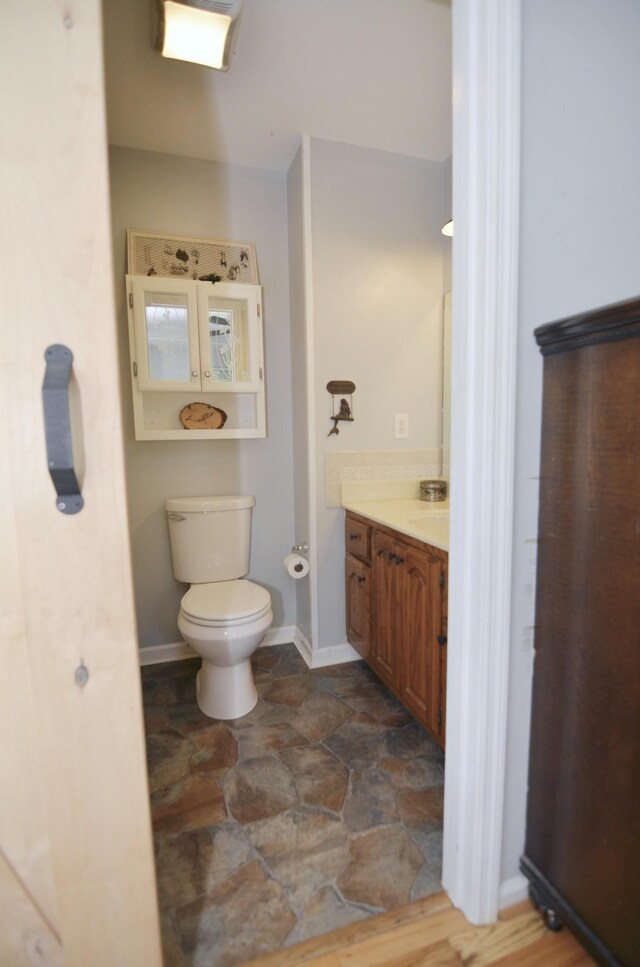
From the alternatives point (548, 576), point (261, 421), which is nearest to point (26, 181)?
point (548, 576)

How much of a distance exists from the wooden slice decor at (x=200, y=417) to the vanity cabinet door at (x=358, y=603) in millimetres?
958

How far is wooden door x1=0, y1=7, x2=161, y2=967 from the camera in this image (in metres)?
0.62

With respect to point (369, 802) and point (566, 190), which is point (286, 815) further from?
point (566, 190)

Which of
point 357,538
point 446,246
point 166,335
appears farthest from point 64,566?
point 446,246

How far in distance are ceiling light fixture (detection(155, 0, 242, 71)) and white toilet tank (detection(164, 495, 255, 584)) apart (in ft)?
5.41

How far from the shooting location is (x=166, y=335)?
2.02 m

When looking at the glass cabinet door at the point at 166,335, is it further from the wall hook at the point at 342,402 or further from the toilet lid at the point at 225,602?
the toilet lid at the point at 225,602

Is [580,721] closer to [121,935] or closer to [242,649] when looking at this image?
[121,935]

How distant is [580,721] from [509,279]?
939 mm

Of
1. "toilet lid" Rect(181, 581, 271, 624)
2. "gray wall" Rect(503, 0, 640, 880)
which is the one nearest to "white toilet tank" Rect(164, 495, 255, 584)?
"toilet lid" Rect(181, 581, 271, 624)

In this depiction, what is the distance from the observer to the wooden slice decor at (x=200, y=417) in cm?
215

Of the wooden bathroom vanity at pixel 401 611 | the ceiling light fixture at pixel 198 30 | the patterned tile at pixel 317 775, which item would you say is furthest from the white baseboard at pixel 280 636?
the ceiling light fixture at pixel 198 30

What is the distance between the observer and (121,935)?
0.76m

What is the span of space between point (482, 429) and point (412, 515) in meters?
0.99
